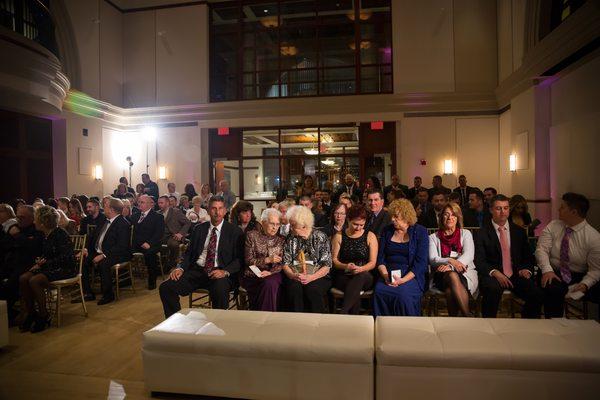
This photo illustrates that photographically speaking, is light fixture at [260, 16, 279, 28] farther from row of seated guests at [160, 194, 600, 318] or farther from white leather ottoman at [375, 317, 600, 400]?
white leather ottoman at [375, 317, 600, 400]

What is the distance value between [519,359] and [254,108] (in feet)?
34.6

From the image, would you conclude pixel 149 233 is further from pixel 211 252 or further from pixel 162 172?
pixel 162 172

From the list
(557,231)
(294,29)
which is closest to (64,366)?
(557,231)

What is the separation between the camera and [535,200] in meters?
8.02

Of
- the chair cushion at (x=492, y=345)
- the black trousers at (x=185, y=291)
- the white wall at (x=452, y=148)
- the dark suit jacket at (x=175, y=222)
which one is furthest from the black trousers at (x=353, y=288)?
the white wall at (x=452, y=148)

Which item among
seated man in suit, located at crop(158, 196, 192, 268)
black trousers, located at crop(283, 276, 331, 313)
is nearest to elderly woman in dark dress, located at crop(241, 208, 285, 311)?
black trousers, located at crop(283, 276, 331, 313)

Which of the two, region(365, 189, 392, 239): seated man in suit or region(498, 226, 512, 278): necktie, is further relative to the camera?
region(365, 189, 392, 239): seated man in suit

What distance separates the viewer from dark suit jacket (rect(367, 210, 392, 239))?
4.79m

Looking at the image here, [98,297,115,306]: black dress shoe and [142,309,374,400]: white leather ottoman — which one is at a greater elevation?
[142,309,374,400]: white leather ottoman

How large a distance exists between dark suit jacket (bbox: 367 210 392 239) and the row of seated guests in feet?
2.19

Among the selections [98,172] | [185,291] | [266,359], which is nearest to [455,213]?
[266,359]

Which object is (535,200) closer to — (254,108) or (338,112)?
(338,112)

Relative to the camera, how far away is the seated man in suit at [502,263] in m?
3.65

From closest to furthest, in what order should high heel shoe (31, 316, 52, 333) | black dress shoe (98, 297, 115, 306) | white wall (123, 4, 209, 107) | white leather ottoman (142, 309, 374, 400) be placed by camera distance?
1. white leather ottoman (142, 309, 374, 400)
2. high heel shoe (31, 316, 52, 333)
3. black dress shoe (98, 297, 115, 306)
4. white wall (123, 4, 209, 107)
